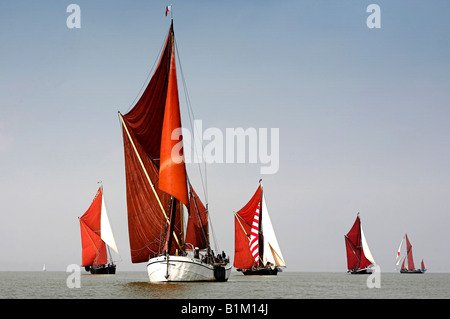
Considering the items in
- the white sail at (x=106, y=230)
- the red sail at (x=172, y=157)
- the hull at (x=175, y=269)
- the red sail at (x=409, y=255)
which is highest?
the red sail at (x=172, y=157)

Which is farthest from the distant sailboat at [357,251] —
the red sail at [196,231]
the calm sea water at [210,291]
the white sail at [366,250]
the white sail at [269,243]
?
the red sail at [196,231]

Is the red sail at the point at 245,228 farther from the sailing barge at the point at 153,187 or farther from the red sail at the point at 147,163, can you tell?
the red sail at the point at 147,163

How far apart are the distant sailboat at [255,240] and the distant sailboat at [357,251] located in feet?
103

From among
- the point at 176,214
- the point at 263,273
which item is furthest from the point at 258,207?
the point at 176,214

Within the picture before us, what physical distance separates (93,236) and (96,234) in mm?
981

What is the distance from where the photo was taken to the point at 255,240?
9769 centimetres

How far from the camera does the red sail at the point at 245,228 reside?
99.2m

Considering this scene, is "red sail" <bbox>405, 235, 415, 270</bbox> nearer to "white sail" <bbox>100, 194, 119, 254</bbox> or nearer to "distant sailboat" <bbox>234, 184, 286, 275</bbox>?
"distant sailboat" <bbox>234, 184, 286, 275</bbox>

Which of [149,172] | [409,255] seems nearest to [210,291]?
[149,172]

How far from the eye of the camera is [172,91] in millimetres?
48281

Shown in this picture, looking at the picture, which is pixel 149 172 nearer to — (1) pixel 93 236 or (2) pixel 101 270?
(1) pixel 93 236

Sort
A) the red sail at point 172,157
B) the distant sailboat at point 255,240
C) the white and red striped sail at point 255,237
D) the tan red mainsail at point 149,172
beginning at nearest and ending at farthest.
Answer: the red sail at point 172,157, the tan red mainsail at point 149,172, the white and red striped sail at point 255,237, the distant sailboat at point 255,240
